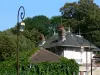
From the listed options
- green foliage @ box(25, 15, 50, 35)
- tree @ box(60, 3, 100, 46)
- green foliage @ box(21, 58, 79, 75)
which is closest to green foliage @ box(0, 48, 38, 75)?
green foliage @ box(21, 58, 79, 75)

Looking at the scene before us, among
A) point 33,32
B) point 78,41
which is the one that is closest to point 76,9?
point 33,32

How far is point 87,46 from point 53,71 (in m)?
10.9

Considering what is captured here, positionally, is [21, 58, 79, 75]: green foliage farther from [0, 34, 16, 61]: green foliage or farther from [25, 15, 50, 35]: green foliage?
[25, 15, 50, 35]: green foliage

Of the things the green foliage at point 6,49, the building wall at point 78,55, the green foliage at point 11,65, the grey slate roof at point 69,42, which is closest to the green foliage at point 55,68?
the green foliage at point 11,65

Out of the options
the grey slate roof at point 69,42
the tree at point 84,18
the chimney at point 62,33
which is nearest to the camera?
the chimney at point 62,33

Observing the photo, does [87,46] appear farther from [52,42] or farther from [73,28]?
[73,28]

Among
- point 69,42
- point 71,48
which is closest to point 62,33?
point 69,42

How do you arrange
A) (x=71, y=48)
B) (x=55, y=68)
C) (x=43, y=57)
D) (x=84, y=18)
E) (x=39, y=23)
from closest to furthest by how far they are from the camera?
1. (x=55, y=68)
2. (x=43, y=57)
3. (x=71, y=48)
4. (x=84, y=18)
5. (x=39, y=23)

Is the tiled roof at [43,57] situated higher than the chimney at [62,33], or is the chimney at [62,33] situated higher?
the chimney at [62,33]

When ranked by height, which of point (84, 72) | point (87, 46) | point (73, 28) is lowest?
point (84, 72)

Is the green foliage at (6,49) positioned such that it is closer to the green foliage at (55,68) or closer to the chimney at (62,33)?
the green foliage at (55,68)

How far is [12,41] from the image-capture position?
45906 millimetres

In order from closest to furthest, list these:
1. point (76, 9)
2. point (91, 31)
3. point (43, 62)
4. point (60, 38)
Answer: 1. point (43, 62)
2. point (60, 38)
3. point (91, 31)
4. point (76, 9)

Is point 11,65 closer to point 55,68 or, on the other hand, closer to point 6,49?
point 6,49
